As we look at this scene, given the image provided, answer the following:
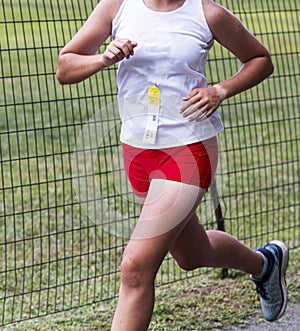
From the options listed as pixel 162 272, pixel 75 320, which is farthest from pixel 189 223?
pixel 162 272

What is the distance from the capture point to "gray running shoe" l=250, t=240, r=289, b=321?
13.8ft

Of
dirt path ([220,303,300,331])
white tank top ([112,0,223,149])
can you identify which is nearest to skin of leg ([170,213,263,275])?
dirt path ([220,303,300,331])

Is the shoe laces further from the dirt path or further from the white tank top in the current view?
the white tank top

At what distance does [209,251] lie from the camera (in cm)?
379

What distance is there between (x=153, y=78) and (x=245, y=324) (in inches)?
74.9

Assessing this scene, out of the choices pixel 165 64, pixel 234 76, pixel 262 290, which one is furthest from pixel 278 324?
pixel 165 64

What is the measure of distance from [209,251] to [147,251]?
0.84m

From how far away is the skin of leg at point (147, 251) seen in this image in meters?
3.01

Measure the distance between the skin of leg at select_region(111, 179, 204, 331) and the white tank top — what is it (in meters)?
0.22

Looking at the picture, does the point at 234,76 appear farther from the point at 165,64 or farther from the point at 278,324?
the point at 278,324

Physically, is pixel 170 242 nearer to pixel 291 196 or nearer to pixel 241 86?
pixel 241 86

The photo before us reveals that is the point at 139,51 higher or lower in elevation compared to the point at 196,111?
higher

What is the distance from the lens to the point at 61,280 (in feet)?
17.9

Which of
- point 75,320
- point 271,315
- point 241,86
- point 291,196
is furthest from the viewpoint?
point 291,196
